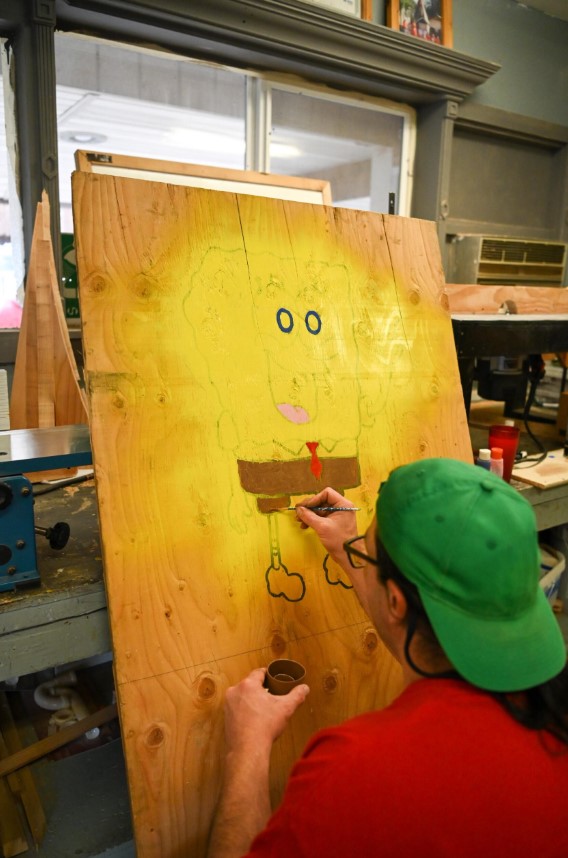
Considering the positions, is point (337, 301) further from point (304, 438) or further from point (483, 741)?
point (483, 741)

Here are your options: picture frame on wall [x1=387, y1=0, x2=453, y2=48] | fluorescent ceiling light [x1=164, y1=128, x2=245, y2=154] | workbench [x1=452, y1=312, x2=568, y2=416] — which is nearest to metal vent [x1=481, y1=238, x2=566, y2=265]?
picture frame on wall [x1=387, y1=0, x2=453, y2=48]

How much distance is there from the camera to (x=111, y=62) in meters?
2.86

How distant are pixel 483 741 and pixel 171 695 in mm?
611

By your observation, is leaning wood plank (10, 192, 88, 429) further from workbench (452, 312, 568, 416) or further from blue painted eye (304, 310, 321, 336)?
workbench (452, 312, 568, 416)

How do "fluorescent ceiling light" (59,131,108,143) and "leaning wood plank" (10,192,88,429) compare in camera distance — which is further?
"fluorescent ceiling light" (59,131,108,143)

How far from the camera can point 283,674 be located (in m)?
1.12

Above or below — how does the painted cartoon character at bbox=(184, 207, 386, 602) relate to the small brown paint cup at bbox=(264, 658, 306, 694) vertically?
above

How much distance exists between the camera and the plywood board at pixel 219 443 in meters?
1.10

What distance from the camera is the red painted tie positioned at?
1336mm

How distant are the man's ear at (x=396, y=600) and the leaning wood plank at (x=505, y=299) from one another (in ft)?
5.28

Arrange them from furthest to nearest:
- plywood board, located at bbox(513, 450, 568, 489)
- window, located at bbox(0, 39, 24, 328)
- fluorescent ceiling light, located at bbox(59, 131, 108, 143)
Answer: fluorescent ceiling light, located at bbox(59, 131, 108, 143) → window, located at bbox(0, 39, 24, 328) → plywood board, located at bbox(513, 450, 568, 489)

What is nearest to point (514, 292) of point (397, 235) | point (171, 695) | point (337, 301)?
point (397, 235)

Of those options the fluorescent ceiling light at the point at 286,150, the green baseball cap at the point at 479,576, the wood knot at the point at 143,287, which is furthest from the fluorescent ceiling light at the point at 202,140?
the green baseball cap at the point at 479,576

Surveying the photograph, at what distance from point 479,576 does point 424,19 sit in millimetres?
3669
